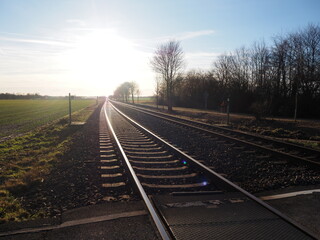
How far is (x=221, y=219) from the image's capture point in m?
3.86

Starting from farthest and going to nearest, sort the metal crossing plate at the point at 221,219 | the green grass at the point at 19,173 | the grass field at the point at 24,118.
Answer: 1. the grass field at the point at 24,118
2. the green grass at the point at 19,173
3. the metal crossing plate at the point at 221,219

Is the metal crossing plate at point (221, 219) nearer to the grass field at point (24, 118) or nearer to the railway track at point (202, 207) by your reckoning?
the railway track at point (202, 207)

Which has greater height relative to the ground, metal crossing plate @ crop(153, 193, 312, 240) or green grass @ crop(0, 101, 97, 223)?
metal crossing plate @ crop(153, 193, 312, 240)

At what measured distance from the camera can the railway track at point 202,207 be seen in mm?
3449

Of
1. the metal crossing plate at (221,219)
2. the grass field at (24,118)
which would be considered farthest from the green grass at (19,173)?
the grass field at (24,118)

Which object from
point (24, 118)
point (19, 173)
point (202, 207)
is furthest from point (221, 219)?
point (24, 118)

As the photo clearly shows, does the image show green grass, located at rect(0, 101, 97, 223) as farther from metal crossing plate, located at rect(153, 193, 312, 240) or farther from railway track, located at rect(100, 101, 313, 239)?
metal crossing plate, located at rect(153, 193, 312, 240)

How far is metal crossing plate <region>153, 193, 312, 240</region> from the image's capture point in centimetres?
340

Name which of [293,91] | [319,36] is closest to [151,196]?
[293,91]

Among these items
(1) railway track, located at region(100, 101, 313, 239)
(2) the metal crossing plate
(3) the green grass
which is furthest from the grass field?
(2) the metal crossing plate

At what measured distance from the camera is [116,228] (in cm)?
362

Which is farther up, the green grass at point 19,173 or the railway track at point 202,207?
the railway track at point 202,207

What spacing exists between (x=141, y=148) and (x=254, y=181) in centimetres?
482

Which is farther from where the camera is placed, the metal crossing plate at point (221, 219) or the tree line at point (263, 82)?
the tree line at point (263, 82)
